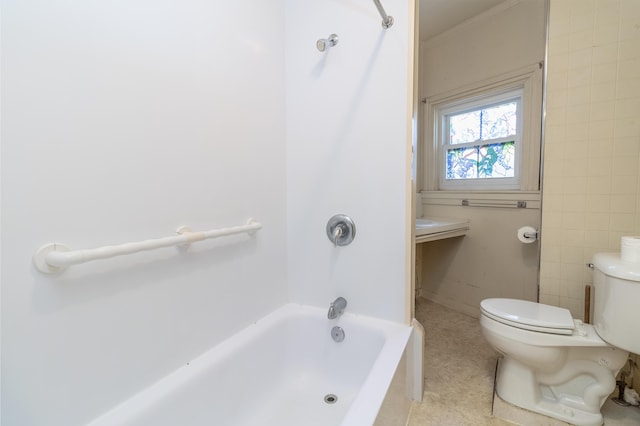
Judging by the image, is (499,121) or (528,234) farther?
(499,121)

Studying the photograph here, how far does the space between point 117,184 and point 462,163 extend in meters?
2.38

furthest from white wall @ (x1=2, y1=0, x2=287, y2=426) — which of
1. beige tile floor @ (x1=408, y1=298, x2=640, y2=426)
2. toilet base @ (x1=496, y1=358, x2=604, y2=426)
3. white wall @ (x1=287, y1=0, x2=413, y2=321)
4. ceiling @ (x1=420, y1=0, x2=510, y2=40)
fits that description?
ceiling @ (x1=420, y1=0, x2=510, y2=40)

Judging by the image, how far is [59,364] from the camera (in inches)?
26.3

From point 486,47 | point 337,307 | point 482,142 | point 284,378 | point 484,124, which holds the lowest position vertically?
point 284,378

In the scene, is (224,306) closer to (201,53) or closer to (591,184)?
(201,53)

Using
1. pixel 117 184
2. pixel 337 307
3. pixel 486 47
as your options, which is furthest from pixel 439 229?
pixel 117 184

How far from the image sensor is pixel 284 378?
1.32 metres

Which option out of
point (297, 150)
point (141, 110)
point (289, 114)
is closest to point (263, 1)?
point (289, 114)

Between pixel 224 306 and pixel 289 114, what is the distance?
997mm

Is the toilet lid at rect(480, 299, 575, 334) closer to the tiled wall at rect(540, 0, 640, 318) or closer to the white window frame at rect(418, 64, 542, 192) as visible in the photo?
the tiled wall at rect(540, 0, 640, 318)

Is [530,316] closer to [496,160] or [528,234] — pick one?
[528,234]

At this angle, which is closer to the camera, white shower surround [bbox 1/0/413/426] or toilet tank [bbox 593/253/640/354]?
white shower surround [bbox 1/0/413/426]

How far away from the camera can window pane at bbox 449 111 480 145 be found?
2.23m

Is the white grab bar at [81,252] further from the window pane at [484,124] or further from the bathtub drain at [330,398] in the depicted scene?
the window pane at [484,124]
